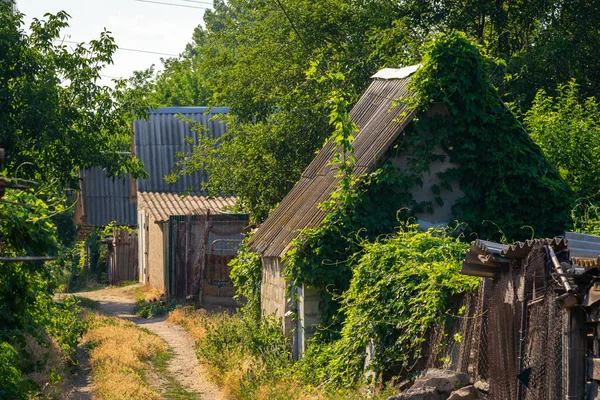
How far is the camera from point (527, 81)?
22.4 meters

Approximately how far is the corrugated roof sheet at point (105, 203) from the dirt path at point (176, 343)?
7.28 m

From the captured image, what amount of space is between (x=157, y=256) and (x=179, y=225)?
3427 mm

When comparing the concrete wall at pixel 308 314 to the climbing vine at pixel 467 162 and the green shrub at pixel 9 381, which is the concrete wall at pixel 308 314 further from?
the green shrub at pixel 9 381

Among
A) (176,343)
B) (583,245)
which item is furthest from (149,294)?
(583,245)

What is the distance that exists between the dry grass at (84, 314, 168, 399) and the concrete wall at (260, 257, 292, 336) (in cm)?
225

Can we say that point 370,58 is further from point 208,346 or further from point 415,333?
point 415,333

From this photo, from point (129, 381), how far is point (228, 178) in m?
11.4

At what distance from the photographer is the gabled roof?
13.4 meters

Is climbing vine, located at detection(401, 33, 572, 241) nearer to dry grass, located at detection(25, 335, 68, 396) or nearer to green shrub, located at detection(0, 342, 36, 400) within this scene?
dry grass, located at detection(25, 335, 68, 396)

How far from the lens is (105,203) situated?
3588 centimetres

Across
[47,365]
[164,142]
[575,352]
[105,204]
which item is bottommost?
[47,365]

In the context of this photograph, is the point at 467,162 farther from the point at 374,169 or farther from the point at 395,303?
the point at 395,303

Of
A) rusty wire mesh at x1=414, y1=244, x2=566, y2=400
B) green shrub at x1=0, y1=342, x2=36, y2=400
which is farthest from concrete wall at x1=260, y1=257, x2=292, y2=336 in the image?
green shrub at x1=0, y1=342, x2=36, y2=400

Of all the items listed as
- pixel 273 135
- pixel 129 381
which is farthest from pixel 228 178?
pixel 129 381
